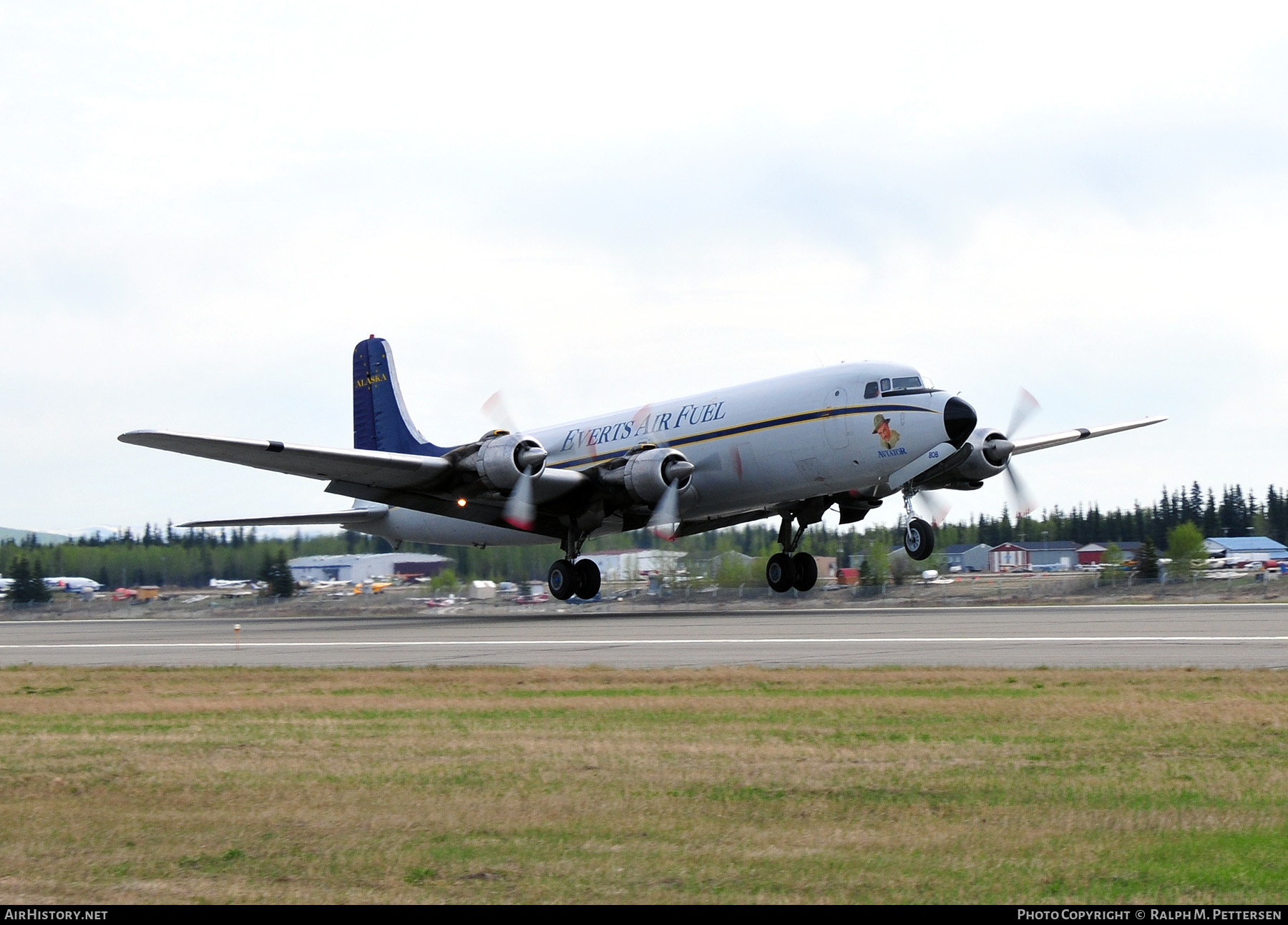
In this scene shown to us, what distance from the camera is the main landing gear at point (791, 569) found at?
3744cm

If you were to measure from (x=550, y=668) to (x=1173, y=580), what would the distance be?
102 ft

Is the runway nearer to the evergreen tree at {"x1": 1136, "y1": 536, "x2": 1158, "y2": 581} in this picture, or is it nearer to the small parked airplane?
the small parked airplane

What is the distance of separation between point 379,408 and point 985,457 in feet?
69.8

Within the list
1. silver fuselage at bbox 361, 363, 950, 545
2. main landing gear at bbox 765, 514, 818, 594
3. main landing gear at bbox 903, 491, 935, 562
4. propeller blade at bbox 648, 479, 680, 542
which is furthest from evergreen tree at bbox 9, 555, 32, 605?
main landing gear at bbox 903, 491, 935, 562

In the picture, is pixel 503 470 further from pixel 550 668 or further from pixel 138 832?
pixel 138 832

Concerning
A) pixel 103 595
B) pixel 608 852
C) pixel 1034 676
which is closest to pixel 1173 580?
pixel 1034 676

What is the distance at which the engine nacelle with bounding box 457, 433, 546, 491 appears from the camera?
108 feet

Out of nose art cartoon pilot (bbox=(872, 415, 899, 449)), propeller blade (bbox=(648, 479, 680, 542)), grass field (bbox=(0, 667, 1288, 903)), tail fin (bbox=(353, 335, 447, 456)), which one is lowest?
grass field (bbox=(0, 667, 1288, 903))

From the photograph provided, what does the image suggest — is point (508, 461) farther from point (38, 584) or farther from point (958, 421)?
point (38, 584)

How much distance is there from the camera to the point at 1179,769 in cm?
946

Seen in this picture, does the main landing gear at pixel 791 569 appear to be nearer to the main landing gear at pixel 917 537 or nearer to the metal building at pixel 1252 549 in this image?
the main landing gear at pixel 917 537

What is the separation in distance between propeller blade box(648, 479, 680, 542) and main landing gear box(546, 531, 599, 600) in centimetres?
375

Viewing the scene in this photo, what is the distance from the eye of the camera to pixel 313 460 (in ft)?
107

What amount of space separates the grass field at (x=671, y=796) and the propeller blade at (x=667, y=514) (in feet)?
58.5
